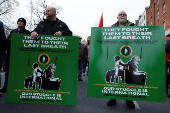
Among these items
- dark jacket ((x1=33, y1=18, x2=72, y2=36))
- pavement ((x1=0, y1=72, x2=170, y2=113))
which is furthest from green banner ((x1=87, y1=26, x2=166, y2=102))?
dark jacket ((x1=33, y1=18, x2=72, y2=36))

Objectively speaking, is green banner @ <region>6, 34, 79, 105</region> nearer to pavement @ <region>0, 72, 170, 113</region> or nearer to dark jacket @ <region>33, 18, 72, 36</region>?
pavement @ <region>0, 72, 170, 113</region>

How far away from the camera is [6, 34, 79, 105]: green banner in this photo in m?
3.05

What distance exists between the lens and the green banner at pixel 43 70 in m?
3.05

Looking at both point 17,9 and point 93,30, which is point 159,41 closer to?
point 93,30

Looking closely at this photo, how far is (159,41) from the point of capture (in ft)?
9.91

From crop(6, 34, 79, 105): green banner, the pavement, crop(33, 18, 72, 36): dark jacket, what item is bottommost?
the pavement

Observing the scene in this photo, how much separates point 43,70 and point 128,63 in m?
1.48

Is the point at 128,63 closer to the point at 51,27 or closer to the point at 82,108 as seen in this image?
the point at 82,108

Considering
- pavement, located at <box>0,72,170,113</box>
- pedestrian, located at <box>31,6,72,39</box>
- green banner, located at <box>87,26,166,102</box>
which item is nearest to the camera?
green banner, located at <box>87,26,166,102</box>

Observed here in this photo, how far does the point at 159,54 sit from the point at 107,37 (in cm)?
93

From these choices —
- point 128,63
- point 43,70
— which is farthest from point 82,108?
point 128,63

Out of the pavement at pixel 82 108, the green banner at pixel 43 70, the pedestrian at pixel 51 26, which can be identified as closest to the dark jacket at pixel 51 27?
the pedestrian at pixel 51 26

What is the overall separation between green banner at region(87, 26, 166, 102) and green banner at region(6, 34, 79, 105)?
0.37 meters

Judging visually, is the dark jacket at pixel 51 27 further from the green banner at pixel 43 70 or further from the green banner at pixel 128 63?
Answer: the green banner at pixel 128 63
